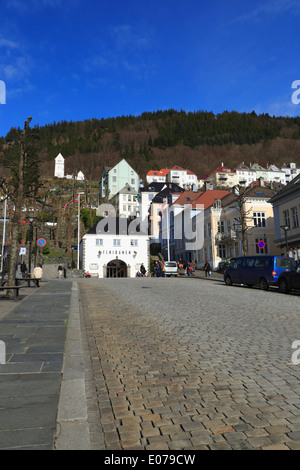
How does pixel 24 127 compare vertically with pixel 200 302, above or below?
above

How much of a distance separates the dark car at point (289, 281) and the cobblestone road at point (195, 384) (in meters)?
8.82

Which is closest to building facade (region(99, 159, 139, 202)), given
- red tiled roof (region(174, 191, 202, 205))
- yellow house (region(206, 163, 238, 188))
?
yellow house (region(206, 163, 238, 188))

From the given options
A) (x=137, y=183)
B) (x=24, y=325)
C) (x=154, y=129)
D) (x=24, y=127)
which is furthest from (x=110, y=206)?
(x=154, y=129)

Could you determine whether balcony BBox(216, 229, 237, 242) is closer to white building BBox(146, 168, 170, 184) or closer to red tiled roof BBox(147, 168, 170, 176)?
white building BBox(146, 168, 170, 184)

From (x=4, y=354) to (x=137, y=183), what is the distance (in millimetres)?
107008

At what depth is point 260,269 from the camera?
20.7m

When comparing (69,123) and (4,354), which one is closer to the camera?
(4,354)

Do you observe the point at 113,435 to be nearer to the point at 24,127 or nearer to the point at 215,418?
the point at 215,418

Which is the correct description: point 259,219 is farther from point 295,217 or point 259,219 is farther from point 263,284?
point 263,284

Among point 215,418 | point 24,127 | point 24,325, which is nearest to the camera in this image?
point 215,418

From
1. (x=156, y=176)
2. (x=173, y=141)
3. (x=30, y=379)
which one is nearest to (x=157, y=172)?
(x=156, y=176)

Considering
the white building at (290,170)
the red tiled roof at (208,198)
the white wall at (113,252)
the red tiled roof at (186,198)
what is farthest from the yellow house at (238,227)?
the white building at (290,170)

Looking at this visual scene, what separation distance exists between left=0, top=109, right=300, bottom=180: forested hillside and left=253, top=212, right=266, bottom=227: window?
89693mm
